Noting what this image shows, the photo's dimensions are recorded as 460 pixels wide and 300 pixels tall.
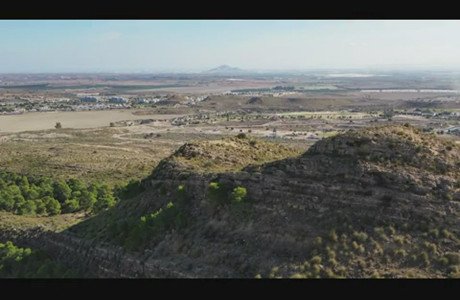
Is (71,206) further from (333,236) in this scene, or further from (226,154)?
(333,236)

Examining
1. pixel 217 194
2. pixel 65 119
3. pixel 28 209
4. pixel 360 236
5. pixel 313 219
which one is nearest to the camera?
pixel 360 236

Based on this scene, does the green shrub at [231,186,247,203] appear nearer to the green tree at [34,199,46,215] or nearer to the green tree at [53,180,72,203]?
the green tree at [34,199,46,215]

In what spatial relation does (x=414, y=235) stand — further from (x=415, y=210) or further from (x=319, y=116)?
(x=319, y=116)

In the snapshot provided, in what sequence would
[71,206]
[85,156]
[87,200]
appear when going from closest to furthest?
[71,206] → [87,200] → [85,156]

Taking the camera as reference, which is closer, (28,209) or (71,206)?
(28,209)

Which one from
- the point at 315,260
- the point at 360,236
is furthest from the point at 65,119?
the point at 360,236
